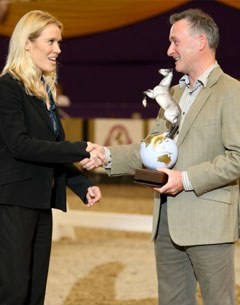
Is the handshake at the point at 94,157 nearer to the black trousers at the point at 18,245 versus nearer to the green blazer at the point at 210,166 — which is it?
the black trousers at the point at 18,245

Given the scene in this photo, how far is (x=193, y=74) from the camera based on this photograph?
2.64 meters

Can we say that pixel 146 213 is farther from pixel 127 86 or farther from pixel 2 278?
pixel 2 278

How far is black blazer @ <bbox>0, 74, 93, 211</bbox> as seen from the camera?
8.55 ft

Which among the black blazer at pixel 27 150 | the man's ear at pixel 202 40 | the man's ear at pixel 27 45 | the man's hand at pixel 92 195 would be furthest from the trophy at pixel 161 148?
the man's ear at pixel 27 45

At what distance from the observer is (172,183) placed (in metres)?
2.54

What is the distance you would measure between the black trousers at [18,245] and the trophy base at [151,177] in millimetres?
475

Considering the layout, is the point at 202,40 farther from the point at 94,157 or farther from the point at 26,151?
the point at 26,151

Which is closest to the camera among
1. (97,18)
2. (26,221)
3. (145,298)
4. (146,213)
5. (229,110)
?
(229,110)

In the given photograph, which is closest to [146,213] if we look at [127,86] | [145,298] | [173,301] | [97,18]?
[127,86]

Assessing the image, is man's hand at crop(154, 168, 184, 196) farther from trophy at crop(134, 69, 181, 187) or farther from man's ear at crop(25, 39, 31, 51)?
man's ear at crop(25, 39, 31, 51)

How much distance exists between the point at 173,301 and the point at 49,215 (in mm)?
660

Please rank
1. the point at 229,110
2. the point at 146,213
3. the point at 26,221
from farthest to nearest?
the point at 146,213 → the point at 26,221 → the point at 229,110

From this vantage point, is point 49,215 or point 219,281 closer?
point 219,281

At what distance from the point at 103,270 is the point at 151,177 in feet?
8.03
